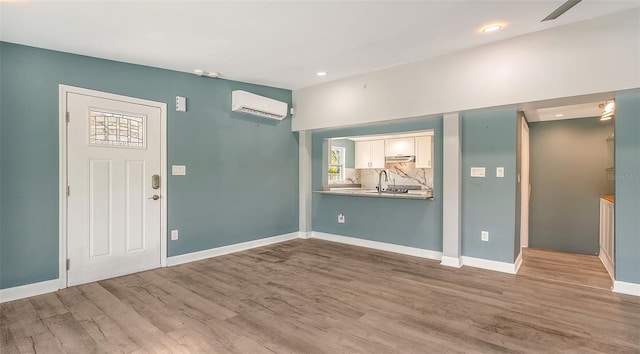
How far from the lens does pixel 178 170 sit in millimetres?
4059

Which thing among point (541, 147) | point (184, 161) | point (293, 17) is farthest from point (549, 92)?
point (184, 161)

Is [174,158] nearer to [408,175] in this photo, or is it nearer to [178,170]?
[178,170]

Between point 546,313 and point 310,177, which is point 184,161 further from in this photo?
point 546,313

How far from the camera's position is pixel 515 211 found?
144 inches

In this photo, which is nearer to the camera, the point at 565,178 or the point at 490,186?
the point at 490,186

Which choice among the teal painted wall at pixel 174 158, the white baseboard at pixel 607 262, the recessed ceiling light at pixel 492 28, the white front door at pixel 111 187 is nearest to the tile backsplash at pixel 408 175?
the teal painted wall at pixel 174 158

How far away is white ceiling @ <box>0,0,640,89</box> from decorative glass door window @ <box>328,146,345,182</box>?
3586 mm

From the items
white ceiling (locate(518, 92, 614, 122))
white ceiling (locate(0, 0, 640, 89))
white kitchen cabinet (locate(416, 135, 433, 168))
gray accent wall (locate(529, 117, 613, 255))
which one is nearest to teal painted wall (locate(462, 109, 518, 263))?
white ceiling (locate(518, 92, 614, 122))

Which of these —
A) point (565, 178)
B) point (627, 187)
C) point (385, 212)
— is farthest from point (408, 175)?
point (627, 187)

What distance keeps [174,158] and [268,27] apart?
2160mm

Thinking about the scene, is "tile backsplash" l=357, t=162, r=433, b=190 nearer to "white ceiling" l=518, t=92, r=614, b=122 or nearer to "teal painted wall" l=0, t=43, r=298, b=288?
"white ceiling" l=518, t=92, r=614, b=122

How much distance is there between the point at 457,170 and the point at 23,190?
473 cm

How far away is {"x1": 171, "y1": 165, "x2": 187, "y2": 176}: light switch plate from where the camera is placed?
4.02 metres

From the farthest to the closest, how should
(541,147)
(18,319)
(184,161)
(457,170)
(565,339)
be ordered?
(541,147), (184,161), (457,170), (18,319), (565,339)
